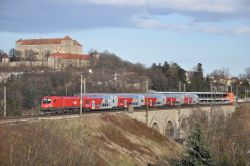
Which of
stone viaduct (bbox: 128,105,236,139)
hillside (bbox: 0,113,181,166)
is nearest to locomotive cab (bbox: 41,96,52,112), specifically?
hillside (bbox: 0,113,181,166)

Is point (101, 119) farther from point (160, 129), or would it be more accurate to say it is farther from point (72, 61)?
point (72, 61)

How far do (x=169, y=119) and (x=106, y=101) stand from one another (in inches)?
411

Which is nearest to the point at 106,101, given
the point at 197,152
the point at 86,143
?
the point at 86,143

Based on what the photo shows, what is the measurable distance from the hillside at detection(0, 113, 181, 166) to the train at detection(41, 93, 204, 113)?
25.6 feet

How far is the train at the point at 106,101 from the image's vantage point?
54656 mm

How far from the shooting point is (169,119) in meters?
67.1

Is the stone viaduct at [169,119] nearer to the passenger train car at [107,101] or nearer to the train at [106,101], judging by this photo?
the train at [106,101]

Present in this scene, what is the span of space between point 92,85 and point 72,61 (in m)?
72.7

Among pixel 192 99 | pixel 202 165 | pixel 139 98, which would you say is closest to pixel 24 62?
pixel 192 99

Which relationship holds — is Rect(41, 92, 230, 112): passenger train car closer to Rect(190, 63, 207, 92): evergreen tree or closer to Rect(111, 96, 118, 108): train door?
Rect(111, 96, 118, 108): train door

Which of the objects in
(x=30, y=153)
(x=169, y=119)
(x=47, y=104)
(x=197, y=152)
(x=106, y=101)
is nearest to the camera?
(x=30, y=153)

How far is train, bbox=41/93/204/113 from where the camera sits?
5466 centimetres

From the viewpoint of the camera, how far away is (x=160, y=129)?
6200cm

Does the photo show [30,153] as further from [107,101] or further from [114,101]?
[114,101]
